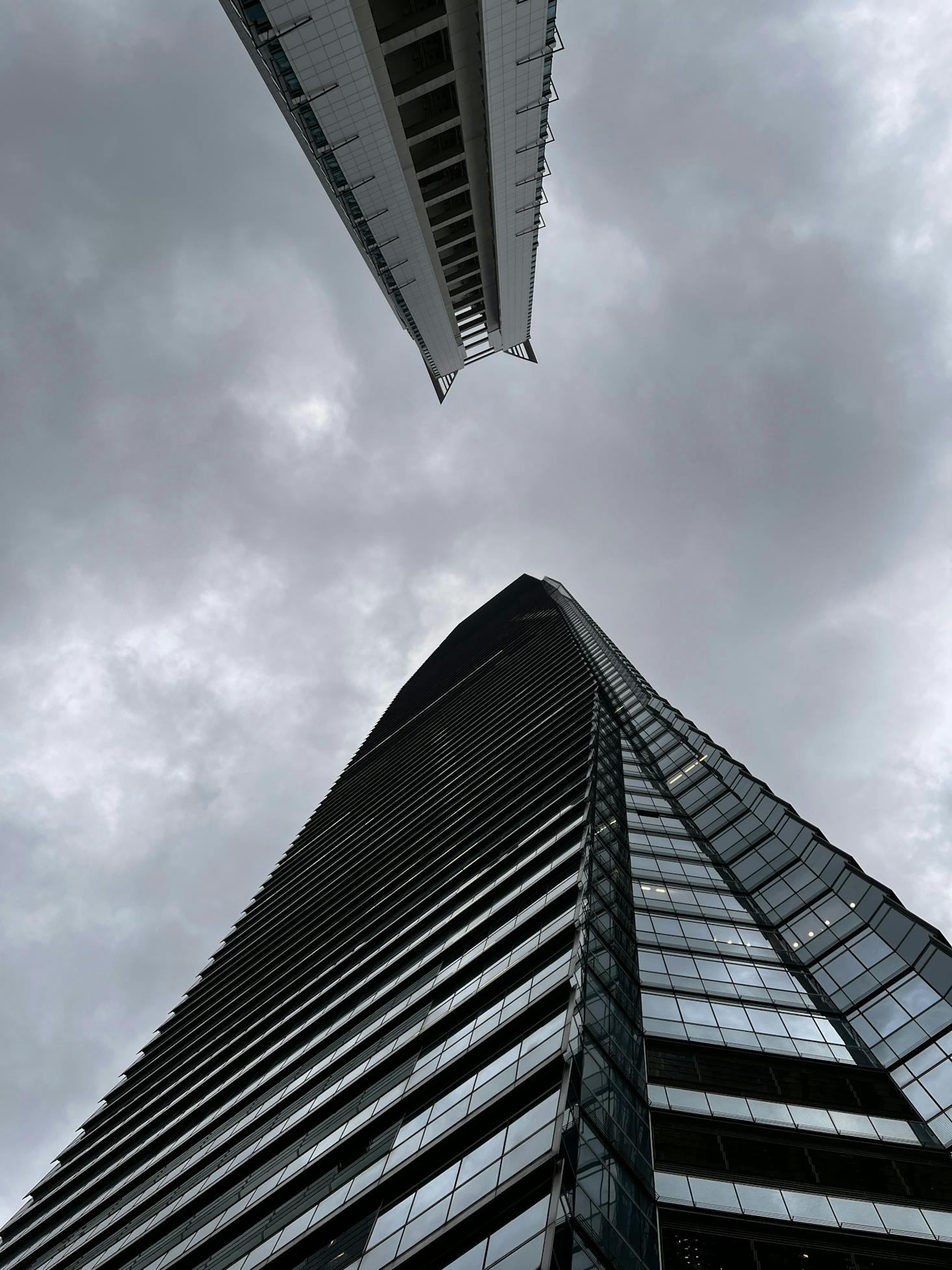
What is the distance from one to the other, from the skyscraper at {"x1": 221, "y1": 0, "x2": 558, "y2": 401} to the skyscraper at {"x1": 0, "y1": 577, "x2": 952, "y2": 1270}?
3473 centimetres

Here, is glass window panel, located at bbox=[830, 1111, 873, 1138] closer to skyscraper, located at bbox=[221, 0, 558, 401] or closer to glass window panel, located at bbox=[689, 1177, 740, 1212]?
glass window panel, located at bbox=[689, 1177, 740, 1212]

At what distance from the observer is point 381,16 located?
4178 cm

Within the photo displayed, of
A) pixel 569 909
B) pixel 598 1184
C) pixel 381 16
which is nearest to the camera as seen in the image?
pixel 598 1184

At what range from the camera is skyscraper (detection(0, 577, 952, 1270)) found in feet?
52.5

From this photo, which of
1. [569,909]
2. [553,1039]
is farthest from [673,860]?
[553,1039]

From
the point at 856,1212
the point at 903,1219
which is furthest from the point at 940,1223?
the point at 856,1212

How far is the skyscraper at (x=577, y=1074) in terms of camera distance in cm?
1600

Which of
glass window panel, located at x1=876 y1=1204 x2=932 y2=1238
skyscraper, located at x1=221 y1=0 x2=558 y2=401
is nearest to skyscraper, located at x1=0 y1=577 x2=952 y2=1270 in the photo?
glass window panel, located at x1=876 y1=1204 x2=932 y2=1238

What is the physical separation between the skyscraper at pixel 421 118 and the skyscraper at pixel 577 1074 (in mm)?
34728

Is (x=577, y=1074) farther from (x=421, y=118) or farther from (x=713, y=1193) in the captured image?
(x=421, y=118)

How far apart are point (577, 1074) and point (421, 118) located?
167 feet

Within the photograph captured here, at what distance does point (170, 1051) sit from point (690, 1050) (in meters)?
44.3

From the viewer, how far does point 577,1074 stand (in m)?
15.9

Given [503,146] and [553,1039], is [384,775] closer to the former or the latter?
[503,146]
